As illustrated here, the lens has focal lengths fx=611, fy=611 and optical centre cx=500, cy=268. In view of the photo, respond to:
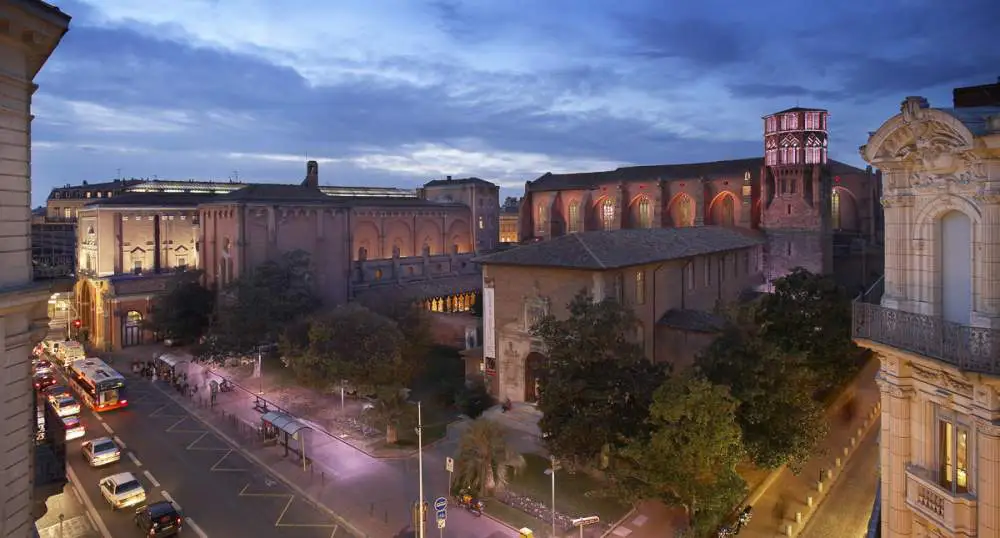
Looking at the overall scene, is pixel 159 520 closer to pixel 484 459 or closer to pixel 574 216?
pixel 484 459

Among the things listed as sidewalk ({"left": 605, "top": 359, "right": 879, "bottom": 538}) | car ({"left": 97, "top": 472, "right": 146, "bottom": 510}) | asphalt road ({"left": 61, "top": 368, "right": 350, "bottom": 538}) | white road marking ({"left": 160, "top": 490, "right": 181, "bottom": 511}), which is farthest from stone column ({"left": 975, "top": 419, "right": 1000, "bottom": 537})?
car ({"left": 97, "top": 472, "right": 146, "bottom": 510})

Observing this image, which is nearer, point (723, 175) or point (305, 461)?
point (305, 461)

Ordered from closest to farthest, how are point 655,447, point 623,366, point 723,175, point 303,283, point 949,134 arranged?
point 949,134, point 655,447, point 623,366, point 303,283, point 723,175

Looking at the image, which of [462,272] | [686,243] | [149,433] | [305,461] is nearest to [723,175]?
[686,243]

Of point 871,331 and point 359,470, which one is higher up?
point 871,331

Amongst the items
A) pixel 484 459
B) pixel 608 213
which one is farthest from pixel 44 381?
pixel 608 213

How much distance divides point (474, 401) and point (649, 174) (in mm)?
48998

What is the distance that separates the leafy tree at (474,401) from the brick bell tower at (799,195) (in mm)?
35750

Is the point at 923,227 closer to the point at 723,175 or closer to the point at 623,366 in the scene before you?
the point at 623,366

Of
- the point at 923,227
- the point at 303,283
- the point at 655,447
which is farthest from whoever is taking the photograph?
the point at 303,283

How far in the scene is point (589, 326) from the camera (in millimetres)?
25438

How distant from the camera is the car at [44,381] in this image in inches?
1699

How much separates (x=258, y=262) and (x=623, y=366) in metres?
45.0

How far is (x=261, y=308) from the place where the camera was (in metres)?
47.7
